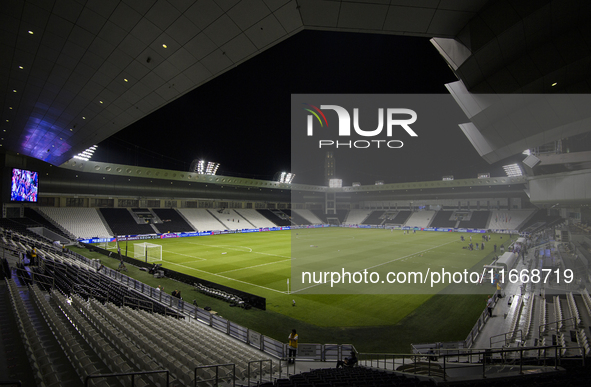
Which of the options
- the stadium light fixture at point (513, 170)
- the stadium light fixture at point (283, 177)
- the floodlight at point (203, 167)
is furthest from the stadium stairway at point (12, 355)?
the stadium light fixture at point (513, 170)

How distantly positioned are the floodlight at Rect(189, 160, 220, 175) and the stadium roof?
135 feet

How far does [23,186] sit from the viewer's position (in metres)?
27.6

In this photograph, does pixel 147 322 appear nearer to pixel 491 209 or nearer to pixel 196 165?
pixel 196 165

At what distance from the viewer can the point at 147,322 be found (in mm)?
9969

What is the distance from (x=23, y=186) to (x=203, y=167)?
1129 inches

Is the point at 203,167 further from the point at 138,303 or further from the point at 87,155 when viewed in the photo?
the point at 138,303

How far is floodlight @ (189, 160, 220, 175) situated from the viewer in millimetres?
52969

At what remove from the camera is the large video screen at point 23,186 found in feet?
87.8

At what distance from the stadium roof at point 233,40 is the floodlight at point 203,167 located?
1622 inches

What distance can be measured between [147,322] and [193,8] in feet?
31.9

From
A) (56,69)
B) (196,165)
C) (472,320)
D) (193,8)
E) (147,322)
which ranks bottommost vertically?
(472,320)

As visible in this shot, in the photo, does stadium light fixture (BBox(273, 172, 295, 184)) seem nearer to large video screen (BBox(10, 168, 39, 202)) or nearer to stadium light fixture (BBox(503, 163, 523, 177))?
stadium light fixture (BBox(503, 163, 523, 177))

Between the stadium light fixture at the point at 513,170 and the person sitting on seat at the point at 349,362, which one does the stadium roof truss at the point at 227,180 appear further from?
the person sitting on seat at the point at 349,362

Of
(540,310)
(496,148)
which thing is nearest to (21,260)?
(496,148)
